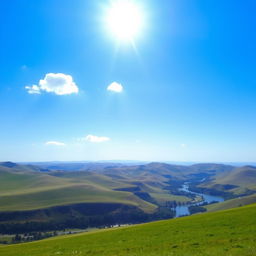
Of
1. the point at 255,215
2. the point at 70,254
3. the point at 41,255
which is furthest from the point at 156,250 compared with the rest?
the point at 255,215

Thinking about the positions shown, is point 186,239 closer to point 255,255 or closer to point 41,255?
point 255,255

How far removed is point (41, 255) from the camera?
33500 millimetres

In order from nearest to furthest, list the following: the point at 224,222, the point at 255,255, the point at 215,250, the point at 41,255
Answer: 1. the point at 255,255
2. the point at 215,250
3. the point at 41,255
4. the point at 224,222

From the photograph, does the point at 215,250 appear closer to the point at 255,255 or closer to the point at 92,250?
the point at 255,255

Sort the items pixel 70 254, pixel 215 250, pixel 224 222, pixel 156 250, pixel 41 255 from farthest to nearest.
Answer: pixel 224 222
pixel 41 255
pixel 70 254
pixel 156 250
pixel 215 250

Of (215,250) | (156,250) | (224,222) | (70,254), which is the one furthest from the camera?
(224,222)

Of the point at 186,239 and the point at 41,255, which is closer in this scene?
the point at 186,239

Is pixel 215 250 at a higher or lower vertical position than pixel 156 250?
higher

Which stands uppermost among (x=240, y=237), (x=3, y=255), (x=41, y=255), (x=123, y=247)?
(x=240, y=237)

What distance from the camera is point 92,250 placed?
32.0 meters

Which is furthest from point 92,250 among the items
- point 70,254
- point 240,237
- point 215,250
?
point 240,237

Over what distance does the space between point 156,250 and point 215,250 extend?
7.36 m

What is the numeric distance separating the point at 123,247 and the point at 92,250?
15.0ft

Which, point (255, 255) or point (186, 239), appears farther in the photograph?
point (186, 239)
